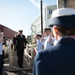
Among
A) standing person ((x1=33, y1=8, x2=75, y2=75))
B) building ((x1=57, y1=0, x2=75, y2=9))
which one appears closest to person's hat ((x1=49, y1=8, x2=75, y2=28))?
A: standing person ((x1=33, y1=8, x2=75, y2=75))

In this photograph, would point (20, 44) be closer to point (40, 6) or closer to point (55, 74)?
point (55, 74)

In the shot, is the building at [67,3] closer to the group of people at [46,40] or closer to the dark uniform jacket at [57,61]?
the group of people at [46,40]

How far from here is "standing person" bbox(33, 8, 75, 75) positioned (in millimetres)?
2029

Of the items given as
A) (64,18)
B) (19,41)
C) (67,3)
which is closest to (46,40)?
(19,41)

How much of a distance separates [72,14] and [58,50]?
1.03 feet

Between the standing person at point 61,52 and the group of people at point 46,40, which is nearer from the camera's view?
the standing person at point 61,52

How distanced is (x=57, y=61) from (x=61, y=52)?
0.26ft

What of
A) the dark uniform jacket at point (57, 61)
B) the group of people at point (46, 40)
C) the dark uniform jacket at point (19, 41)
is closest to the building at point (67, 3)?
the dark uniform jacket at point (19, 41)

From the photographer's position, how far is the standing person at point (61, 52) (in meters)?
2.03

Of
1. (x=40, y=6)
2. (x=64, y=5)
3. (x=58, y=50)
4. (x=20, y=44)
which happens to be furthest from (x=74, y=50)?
(x=40, y=6)

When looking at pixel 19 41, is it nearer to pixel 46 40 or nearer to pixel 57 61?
pixel 46 40

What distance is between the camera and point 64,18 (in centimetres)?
213

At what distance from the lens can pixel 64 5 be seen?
16047 mm

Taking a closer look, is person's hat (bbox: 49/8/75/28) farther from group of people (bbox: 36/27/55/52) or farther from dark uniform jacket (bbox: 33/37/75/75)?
group of people (bbox: 36/27/55/52)
